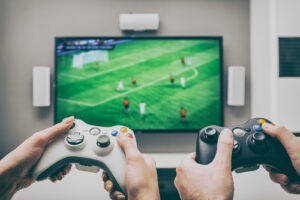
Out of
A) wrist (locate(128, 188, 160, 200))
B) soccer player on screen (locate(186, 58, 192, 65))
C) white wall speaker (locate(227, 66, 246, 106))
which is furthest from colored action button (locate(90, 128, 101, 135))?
white wall speaker (locate(227, 66, 246, 106))

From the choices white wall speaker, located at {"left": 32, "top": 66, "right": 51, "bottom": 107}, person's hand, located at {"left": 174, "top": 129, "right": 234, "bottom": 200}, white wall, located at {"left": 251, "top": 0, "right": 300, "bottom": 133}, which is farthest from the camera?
white wall speaker, located at {"left": 32, "top": 66, "right": 51, "bottom": 107}

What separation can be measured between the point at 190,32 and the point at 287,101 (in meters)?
0.92

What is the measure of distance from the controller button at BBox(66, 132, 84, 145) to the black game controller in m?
0.32

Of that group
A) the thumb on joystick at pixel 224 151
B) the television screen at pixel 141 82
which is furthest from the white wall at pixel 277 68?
the thumb on joystick at pixel 224 151

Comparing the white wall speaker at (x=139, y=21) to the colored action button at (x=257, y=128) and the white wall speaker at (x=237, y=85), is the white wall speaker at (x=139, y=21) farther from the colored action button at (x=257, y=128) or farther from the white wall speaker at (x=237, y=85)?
the colored action button at (x=257, y=128)

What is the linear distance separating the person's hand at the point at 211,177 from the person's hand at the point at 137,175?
0.23ft

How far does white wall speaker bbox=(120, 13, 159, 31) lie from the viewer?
1.57 m

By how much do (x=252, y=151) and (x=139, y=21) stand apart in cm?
137

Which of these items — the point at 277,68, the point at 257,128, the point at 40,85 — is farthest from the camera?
the point at 40,85

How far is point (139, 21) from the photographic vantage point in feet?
5.15

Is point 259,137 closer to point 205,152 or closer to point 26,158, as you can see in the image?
point 205,152

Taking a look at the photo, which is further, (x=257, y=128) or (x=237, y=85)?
(x=237, y=85)

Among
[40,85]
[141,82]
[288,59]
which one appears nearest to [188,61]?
[141,82]

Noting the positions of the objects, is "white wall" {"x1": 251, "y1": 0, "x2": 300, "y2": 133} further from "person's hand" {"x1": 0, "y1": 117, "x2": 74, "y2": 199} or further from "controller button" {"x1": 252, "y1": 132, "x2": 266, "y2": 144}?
"person's hand" {"x1": 0, "y1": 117, "x2": 74, "y2": 199}
